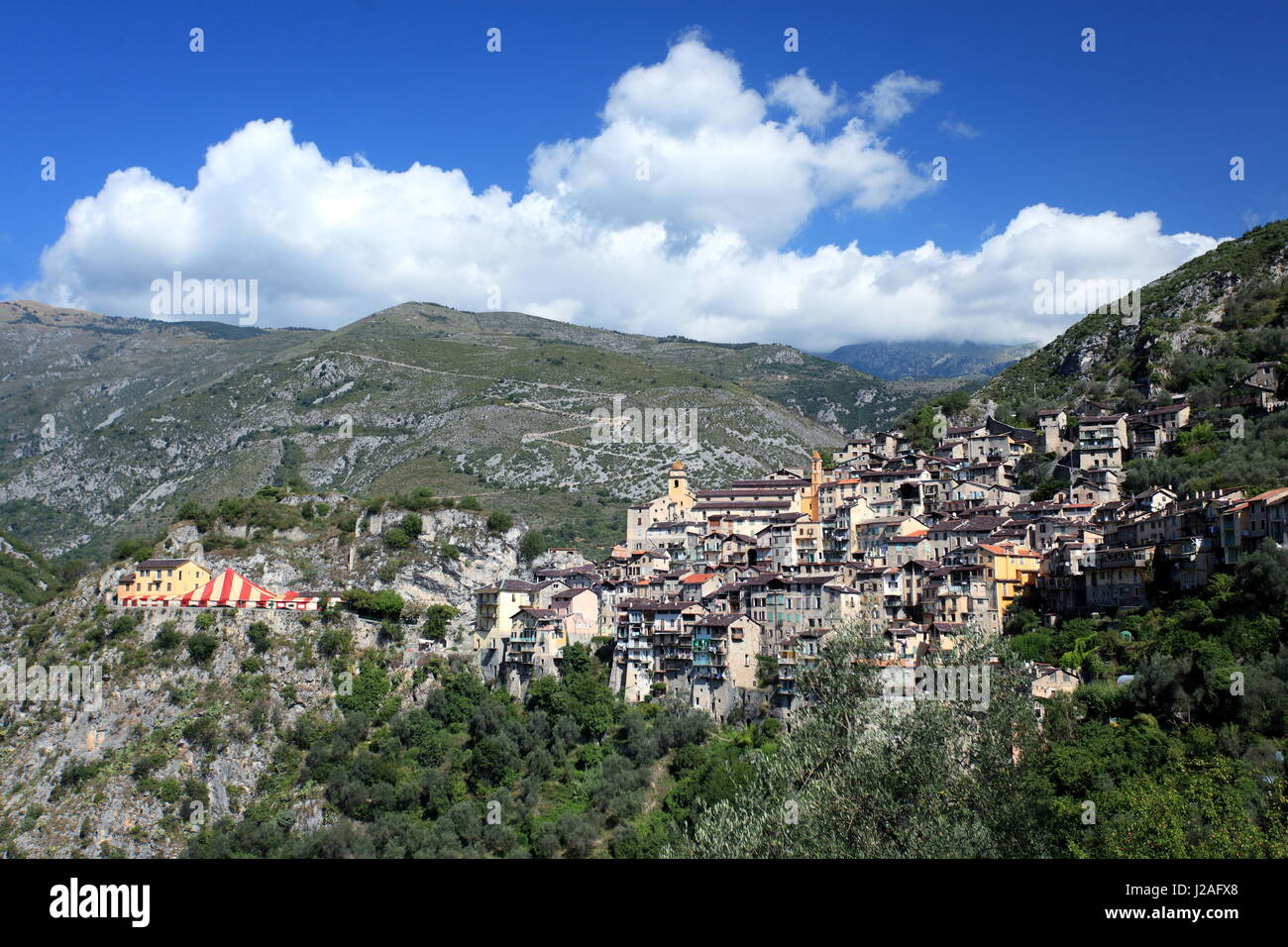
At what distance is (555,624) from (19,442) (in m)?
156

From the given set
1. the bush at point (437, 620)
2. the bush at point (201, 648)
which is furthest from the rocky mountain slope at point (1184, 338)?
the bush at point (201, 648)

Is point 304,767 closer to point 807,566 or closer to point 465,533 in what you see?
point 465,533

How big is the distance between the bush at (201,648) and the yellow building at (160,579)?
5809 millimetres

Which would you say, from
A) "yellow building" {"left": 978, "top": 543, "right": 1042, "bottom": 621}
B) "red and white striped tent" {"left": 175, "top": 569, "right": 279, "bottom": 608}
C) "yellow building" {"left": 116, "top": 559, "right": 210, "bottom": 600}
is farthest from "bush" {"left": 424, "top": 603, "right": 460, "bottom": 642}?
"yellow building" {"left": 978, "top": 543, "right": 1042, "bottom": 621}

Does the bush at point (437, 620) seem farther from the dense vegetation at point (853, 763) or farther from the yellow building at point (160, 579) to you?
the yellow building at point (160, 579)

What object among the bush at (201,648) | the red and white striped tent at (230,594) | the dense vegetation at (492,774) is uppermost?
the red and white striped tent at (230,594)

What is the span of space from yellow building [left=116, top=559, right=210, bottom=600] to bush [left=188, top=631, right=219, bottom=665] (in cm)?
581

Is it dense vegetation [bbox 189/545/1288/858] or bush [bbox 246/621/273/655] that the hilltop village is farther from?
bush [bbox 246/621/273/655]

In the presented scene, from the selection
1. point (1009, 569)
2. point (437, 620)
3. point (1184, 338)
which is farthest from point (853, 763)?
point (1184, 338)

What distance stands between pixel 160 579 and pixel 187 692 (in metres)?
10.0

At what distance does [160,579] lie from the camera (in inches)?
2566

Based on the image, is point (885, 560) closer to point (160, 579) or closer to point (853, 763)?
point (853, 763)

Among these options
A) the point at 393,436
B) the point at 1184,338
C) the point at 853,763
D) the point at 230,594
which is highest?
the point at 1184,338

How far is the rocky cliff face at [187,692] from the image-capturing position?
52.3m
